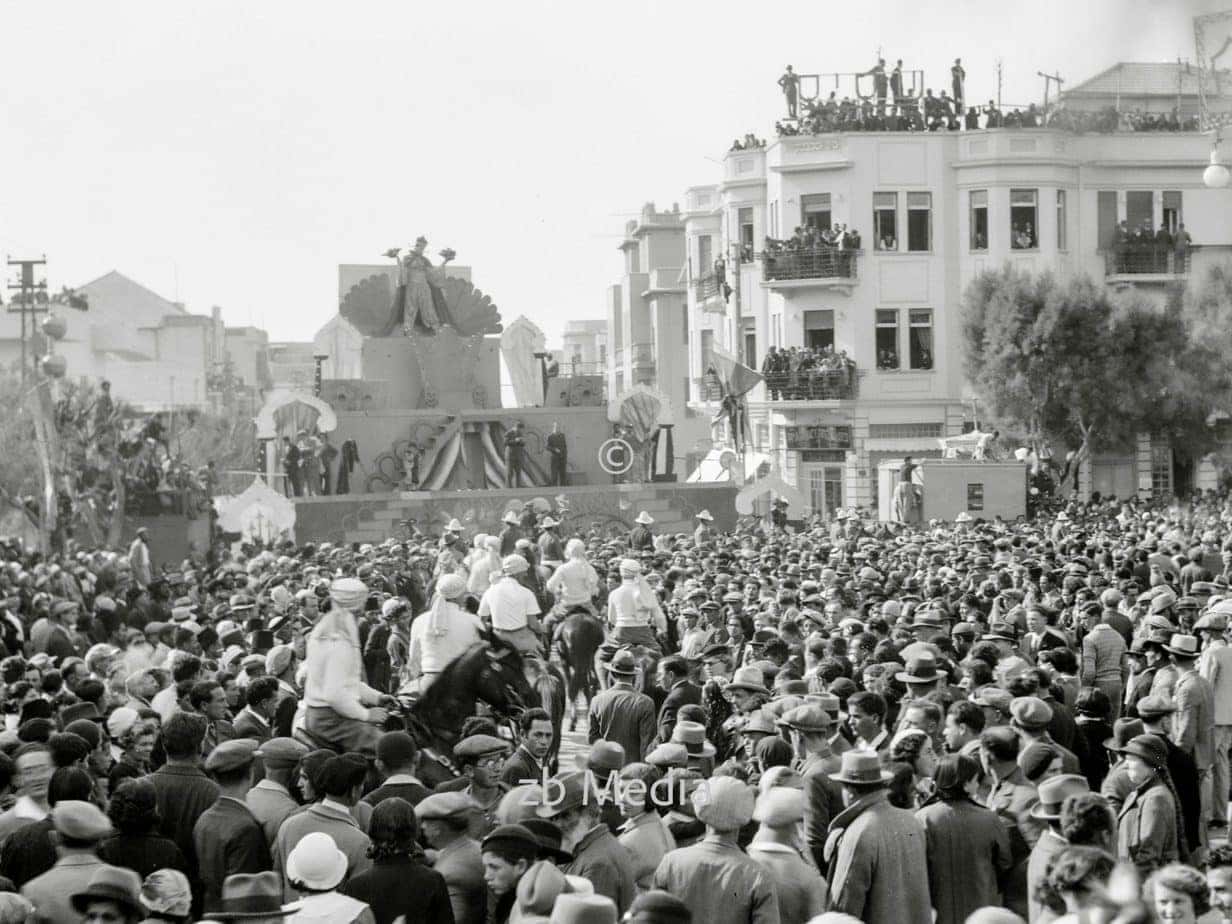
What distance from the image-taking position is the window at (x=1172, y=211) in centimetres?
4722

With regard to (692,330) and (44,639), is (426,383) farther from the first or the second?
(44,639)

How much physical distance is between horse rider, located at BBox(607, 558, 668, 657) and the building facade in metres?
29.1

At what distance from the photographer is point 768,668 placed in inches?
479

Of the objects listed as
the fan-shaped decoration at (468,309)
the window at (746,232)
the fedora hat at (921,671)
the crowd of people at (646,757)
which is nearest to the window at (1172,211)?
the window at (746,232)

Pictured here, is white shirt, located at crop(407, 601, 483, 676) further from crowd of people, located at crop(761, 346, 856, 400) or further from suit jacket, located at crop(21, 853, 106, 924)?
crowd of people, located at crop(761, 346, 856, 400)

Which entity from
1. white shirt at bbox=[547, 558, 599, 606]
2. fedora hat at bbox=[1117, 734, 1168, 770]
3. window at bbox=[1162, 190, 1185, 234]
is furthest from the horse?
window at bbox=[1162, 190, 1185, 234]

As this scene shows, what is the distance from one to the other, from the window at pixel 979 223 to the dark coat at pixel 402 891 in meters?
41.3

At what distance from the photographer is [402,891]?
7238mm

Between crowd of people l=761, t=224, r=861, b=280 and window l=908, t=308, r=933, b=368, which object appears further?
window l=908, t=308, r=933, b=368

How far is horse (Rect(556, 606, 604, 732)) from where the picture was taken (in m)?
17.6

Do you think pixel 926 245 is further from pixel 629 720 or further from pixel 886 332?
pixel 629 720

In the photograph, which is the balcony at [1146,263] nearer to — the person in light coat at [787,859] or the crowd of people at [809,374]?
the crowd of people at [809,374]

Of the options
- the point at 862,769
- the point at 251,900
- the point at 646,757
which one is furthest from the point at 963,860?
the point at 251,900

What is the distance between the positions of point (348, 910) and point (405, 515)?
33935 mm
